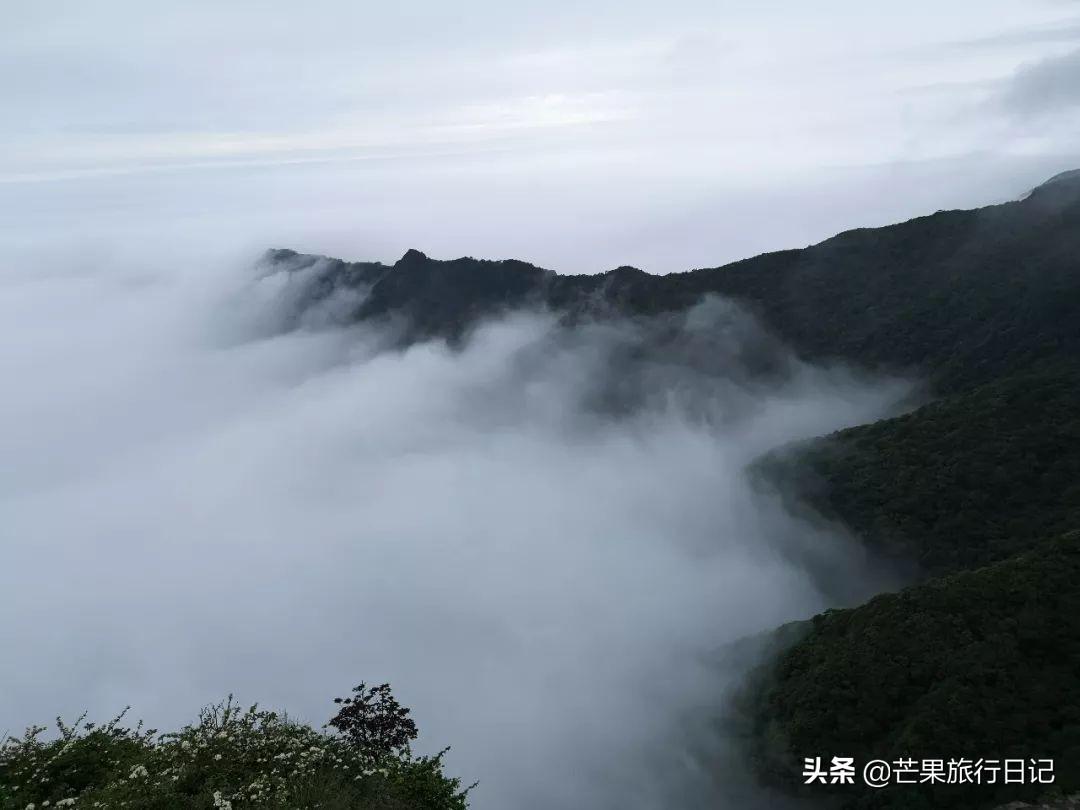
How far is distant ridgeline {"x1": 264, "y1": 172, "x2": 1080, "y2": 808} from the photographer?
35938 mm

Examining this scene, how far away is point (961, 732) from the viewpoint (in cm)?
3462

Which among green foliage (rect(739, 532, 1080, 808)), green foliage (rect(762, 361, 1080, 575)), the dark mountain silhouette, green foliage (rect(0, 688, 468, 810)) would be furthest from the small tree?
the dark mountain silhouette

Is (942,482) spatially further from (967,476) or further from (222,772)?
(222,772)

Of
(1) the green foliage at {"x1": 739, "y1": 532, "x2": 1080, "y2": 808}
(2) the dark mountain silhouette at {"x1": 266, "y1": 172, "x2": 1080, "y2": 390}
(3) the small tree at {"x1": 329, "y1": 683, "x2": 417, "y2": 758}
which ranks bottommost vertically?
(1) the green foliage at {"x1": 739, "y1": 532, "x2": 1080, "y2": 808}

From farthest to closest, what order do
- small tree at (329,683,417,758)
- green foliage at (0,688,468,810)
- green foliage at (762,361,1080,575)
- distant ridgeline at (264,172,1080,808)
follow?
green foliage at (762,361,1080,575) → distant ridgeline at (264,172,1080,808) → small tree at (329,683,417,758) → green foliage at (0,688,468,810)

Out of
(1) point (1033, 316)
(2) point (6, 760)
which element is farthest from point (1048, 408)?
(2) point (6, 760)

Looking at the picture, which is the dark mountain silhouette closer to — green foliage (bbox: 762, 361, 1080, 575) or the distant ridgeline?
the distant ridgeline

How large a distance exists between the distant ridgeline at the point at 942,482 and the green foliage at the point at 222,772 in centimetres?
2398

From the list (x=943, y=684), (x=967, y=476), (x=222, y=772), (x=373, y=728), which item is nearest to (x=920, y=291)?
(x=967, y=476)

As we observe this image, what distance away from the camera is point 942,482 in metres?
61.2

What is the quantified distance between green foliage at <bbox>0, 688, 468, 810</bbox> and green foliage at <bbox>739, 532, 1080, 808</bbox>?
23874 mm

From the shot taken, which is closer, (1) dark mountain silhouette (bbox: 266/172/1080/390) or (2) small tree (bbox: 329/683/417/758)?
(2) small tree (bbox: 329/683/417/758)

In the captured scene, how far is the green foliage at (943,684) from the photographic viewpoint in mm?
33562

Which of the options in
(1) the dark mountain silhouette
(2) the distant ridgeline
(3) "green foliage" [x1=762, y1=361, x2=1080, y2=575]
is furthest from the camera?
(1) the dark mountain silhouette
